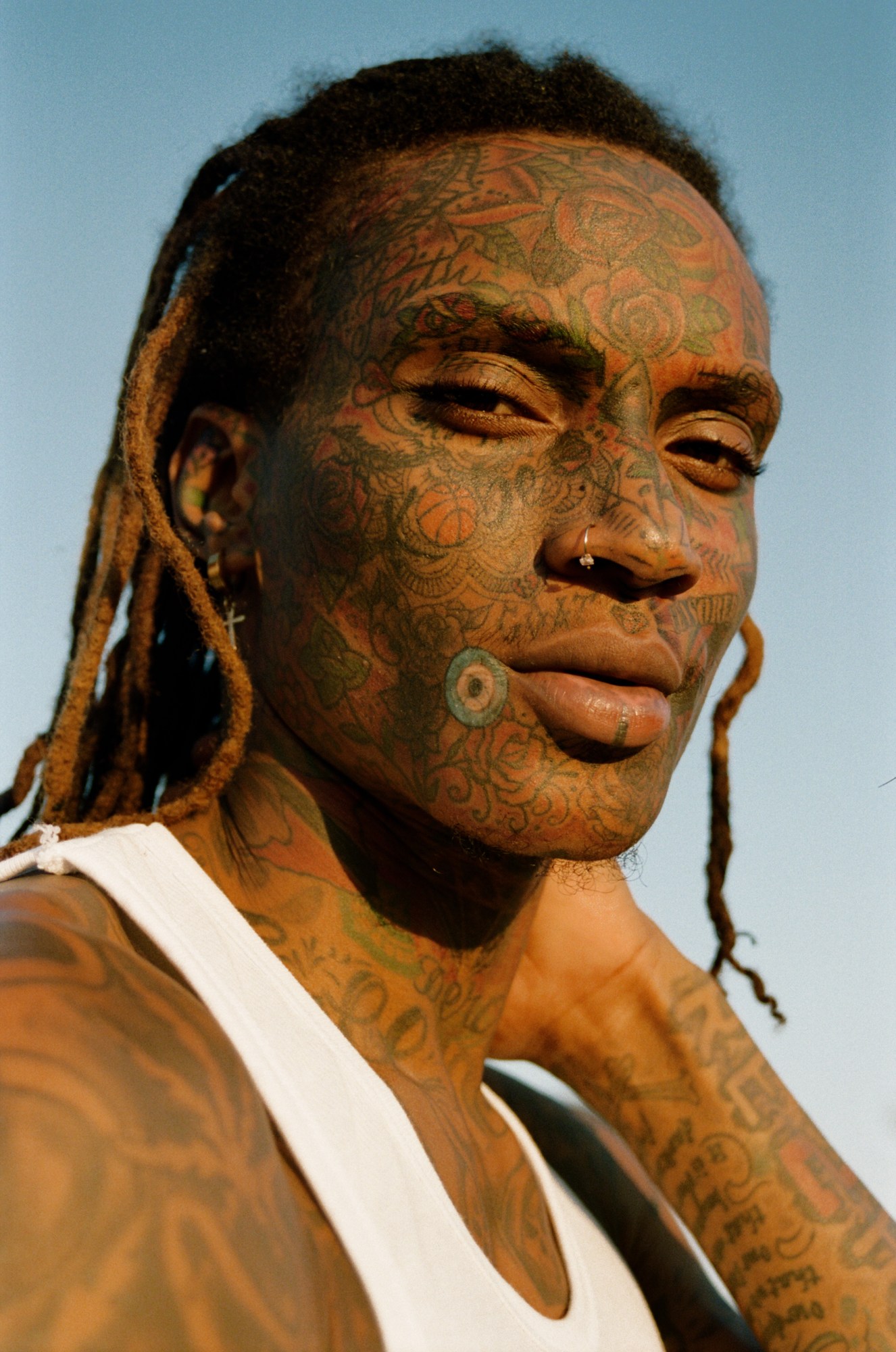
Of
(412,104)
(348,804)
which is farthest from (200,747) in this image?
(412,104)

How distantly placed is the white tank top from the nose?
2.88 feet

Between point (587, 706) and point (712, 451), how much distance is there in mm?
730

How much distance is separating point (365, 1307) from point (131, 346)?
7.69ft

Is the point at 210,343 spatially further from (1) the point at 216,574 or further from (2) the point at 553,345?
(2) the point at 553,345

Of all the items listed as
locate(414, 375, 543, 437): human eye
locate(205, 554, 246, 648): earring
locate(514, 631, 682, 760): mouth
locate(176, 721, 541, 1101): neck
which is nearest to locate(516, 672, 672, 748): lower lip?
locate(514, 631, 682, 760): mouth

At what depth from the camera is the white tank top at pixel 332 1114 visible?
6.65ft

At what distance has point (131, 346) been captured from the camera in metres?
3.40

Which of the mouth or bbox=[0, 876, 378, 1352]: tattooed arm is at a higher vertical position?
the mouth

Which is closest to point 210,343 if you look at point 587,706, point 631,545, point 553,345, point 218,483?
point 218,483

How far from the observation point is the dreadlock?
2.99 metres

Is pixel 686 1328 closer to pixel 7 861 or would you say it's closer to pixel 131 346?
pixel 7 861

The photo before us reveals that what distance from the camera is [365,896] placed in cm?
267

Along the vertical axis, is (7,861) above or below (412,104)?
below

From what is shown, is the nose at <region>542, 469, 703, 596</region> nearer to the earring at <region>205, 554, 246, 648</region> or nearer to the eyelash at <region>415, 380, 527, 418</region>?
the eyelash at <region>415, 380, 527, 418</region>
